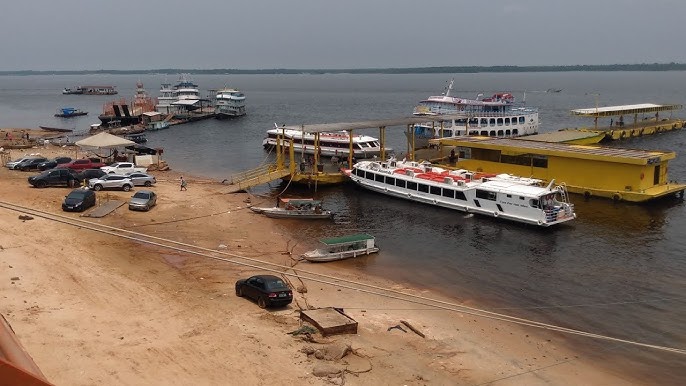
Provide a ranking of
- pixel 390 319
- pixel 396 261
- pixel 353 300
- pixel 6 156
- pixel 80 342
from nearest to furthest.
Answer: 1. pixel 80 342
2. pixel 390 319
3. pixel 353 300
4. pixel 396 261
5. pixel 6 156

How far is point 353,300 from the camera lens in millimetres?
27938

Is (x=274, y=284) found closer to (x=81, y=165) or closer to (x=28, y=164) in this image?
(x=81, y=165)

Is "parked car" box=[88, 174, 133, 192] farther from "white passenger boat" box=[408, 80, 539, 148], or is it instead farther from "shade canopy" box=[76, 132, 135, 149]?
"white passenger boat" box=[408, 80, 539, 148]

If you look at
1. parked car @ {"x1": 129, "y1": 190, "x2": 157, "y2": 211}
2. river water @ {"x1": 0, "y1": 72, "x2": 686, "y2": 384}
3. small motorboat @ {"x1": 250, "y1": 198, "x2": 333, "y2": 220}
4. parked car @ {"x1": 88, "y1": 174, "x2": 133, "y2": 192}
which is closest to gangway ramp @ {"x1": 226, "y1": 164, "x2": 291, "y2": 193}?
river water @ {"x1": 0, "y1": 72, "x2": 686, "y2": 384}

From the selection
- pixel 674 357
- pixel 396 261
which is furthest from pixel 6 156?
pixel 674 357

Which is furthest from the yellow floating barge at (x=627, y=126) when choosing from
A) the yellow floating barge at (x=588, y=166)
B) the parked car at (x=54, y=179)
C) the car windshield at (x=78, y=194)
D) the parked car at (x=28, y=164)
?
the car windshield at (x=78, y=194)

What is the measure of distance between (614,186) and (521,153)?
9.05 meters

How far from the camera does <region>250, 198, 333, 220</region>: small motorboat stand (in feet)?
146

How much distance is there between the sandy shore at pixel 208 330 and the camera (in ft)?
62.8

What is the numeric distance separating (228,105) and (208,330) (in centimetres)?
11648

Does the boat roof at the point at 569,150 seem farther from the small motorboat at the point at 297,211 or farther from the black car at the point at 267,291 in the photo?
the black car at the point at 267,291

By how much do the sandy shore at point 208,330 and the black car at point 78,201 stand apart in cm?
453

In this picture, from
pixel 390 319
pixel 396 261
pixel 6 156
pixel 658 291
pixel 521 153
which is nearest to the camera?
pixel 390 319

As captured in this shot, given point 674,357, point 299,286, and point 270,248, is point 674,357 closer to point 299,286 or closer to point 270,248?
point 299,286
